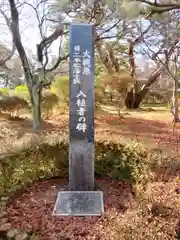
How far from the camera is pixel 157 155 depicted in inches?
148

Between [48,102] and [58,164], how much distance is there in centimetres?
554

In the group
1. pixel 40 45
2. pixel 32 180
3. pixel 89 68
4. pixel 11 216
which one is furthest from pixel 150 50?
pixel 11 216

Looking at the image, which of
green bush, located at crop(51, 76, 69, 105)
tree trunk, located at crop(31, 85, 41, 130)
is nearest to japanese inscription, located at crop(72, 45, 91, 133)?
tree trunk, located at crop(31, 85, 41, 130)

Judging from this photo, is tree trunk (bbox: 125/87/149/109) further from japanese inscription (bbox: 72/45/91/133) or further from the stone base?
the stone base

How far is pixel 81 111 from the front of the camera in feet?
12.7

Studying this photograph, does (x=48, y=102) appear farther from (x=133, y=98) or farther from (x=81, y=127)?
(x=81, y=127)

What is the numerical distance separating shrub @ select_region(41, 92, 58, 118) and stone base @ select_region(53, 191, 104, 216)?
6134mm

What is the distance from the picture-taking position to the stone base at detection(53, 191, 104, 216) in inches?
127

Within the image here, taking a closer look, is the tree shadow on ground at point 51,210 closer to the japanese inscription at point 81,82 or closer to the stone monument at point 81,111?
the stone monument at point 81,111

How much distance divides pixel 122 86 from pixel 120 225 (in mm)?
8903

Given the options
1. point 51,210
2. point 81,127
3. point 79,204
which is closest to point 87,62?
point 81,127

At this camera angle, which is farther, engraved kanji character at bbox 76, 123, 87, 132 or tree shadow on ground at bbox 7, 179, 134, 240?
engraved kanji character at bbox 76, 123, 87, 132

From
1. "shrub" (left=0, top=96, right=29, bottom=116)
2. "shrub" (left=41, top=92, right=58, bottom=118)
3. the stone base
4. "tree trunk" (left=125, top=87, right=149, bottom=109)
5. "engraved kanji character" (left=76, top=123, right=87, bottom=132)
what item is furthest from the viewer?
"tree trunk" (left=125, top=87, right=149, bottom=109)

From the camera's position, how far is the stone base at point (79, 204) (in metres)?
3.22
